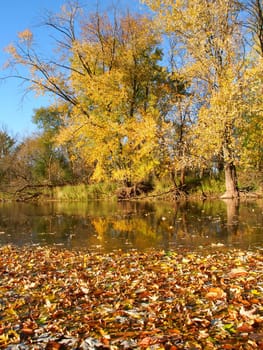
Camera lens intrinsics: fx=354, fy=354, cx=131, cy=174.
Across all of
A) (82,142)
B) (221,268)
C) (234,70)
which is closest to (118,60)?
(82,142)

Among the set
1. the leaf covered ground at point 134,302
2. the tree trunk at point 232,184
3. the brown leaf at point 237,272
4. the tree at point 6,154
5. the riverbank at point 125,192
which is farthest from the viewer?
the tree at point 6,154

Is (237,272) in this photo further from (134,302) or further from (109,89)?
(109,89)

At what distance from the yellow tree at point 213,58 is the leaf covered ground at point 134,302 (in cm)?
1054

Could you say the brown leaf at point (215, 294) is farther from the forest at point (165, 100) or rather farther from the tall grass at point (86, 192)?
the tall grass at point (86, 192)

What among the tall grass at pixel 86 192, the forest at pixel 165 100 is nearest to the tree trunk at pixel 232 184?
the forest at pixel 165 100

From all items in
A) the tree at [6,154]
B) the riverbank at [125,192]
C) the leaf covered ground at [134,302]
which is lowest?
the leaf covered ground at [134,302]

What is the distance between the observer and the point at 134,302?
457 cm

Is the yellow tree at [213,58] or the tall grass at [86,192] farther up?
the yellow tree at [213,58]

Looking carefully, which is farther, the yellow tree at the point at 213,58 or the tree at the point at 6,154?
the tree at the point at 6,154

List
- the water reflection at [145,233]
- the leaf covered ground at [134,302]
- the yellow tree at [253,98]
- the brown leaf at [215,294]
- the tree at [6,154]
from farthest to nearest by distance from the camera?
the tree at [6,154] → the yellow tree at [253,98] → the water reflection at [145,233] → the brown leaf at [215,294] → the leaf covered ground at [134,302]

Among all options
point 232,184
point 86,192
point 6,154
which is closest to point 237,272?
point 232,184

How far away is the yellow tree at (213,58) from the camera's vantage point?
16609 millimetres

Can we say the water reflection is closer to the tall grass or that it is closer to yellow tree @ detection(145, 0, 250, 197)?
yellow tree @ detection(145, 0, 250, 197)

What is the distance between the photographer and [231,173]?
1983 centimetres
